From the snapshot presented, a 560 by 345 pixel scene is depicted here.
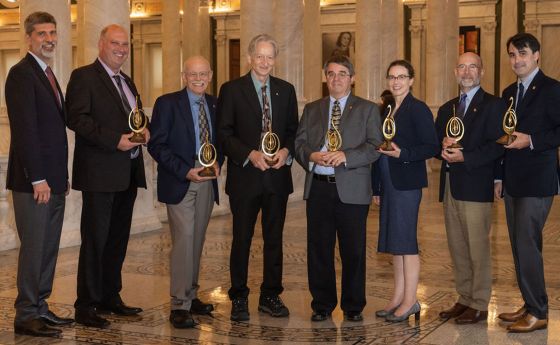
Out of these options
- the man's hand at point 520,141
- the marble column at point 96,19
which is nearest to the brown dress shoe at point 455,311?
the man's hand at point 520,141

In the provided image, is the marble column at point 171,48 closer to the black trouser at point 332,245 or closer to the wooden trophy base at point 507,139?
the black trouser at point 332,245

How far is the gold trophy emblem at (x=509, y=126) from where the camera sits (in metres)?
5.77

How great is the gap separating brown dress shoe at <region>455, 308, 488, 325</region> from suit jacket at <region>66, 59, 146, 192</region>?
7.99ft

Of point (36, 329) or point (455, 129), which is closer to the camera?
point (36, 329)

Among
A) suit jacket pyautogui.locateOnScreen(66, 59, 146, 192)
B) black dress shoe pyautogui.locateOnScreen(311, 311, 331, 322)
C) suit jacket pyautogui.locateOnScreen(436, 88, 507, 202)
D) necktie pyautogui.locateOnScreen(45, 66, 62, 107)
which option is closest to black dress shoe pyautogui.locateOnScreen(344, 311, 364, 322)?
black dress shoe pyautogui.locateOnScreen(311, 311, 331, 322)

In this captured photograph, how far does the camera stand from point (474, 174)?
614 cm

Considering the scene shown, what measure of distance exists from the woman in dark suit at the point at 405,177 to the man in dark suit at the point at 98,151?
168cm

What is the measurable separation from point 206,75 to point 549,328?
2.86 meters

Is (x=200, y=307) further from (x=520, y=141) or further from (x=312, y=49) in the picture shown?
(x=312, y=49)

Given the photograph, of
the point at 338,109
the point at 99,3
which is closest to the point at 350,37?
the point at 99,3

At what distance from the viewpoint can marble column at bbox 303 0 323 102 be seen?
69.2ft

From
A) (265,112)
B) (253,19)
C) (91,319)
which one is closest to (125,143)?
(265,112)

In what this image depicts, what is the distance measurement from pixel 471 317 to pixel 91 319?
8.36ft

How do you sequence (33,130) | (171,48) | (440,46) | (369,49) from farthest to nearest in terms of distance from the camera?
(171,48), (440,46), (369,49), (33,130)
